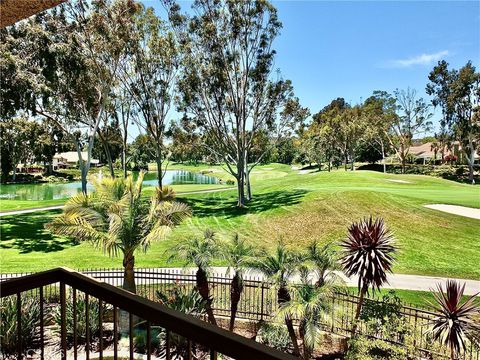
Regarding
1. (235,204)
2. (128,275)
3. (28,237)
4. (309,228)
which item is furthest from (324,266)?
(235,204)

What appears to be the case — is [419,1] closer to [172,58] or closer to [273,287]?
[172,58]

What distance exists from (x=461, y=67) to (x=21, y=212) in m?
39.5

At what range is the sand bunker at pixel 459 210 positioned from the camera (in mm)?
17325

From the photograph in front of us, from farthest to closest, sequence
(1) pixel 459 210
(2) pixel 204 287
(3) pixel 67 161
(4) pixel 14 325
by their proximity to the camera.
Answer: (3) pixel 67 161
(1) pixel 459 210
(2) pixel 204 287
(4) pixel 14 325

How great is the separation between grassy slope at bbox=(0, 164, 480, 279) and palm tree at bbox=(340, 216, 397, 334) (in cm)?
399

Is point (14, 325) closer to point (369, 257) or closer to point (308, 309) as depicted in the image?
point (308, 309)

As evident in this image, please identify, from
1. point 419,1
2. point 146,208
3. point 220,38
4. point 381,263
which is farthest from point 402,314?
point 419,1

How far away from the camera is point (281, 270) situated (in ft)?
24.8

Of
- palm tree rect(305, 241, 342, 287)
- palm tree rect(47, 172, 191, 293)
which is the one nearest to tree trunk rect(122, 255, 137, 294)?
palm tree rect(47, 172, 191, 293)

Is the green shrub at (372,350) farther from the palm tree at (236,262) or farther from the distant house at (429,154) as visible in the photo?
the distant house at (429,154)

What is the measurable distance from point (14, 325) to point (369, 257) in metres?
8.63

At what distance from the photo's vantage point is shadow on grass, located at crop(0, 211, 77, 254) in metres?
14.9

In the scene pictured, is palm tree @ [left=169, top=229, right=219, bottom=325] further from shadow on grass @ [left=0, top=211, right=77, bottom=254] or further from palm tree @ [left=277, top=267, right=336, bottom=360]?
shadow on grass @ [left=0, top=211, right=77, bottom=254]

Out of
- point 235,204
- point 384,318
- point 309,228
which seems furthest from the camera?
point 235,204
